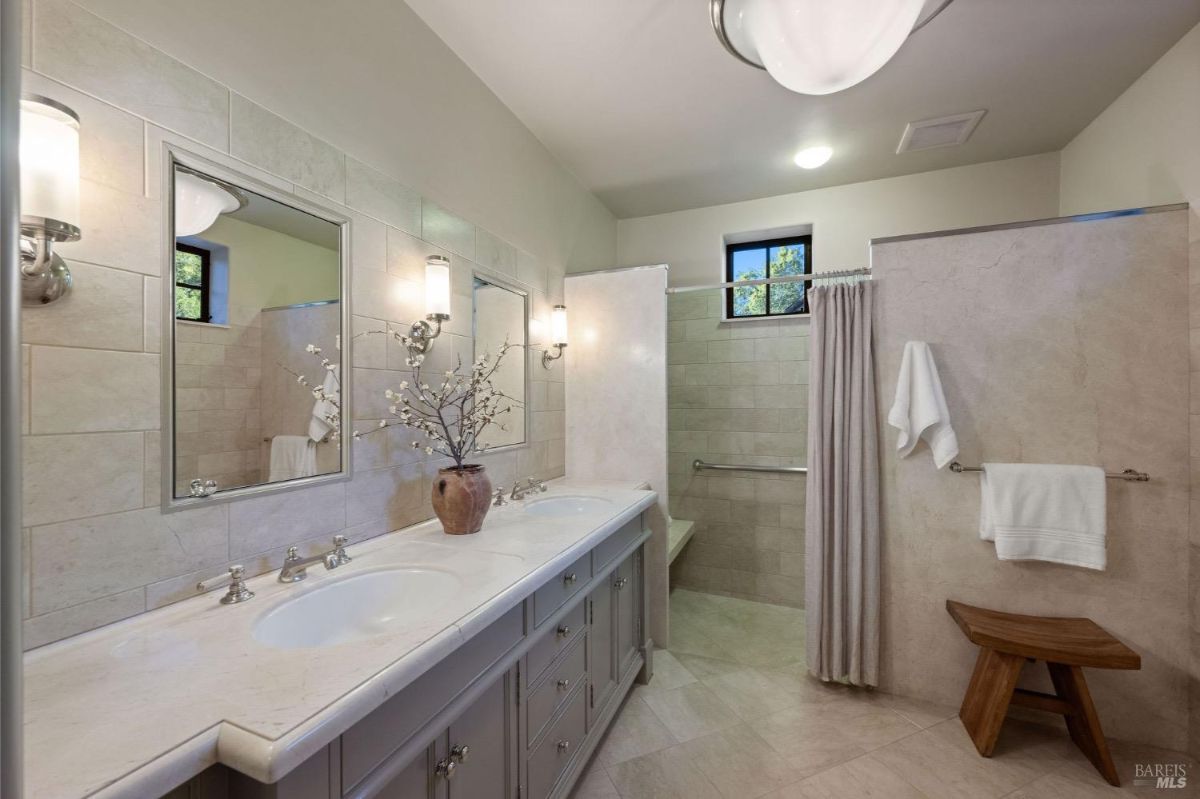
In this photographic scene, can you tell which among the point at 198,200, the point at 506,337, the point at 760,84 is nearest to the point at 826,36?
the point at 760,84

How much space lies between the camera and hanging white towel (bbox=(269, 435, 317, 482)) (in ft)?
4.07

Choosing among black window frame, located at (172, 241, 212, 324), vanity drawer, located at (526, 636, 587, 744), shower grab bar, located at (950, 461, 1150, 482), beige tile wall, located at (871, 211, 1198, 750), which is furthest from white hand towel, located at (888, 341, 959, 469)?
black window frame, located at (172, 241, 212, 324)

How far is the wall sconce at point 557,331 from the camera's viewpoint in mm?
2543

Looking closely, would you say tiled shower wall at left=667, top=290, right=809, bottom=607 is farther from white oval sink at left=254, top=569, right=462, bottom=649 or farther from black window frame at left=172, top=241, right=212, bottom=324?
black window frame at left=172, top=241, right=212, bottom=324

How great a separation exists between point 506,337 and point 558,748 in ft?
5.21

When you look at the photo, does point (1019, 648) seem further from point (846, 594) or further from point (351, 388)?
point (351, 388)

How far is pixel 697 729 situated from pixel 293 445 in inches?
72.9

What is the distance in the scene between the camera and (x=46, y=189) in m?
0.78

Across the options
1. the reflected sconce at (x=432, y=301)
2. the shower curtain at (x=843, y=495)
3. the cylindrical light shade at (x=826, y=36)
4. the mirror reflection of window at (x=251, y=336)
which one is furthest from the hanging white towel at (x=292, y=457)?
the shower curtain at (x=843, y=495)

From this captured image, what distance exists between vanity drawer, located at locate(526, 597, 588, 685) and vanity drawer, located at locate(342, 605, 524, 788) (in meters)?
0.16

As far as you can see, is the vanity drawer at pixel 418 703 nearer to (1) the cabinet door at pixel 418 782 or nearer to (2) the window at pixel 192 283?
(1) the cabinet door at pixel 418 782

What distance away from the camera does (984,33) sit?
5.76 ft

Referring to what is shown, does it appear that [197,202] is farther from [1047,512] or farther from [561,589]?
[1047,512]

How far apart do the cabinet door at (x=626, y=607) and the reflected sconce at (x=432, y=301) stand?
→ 1182 millimetres
